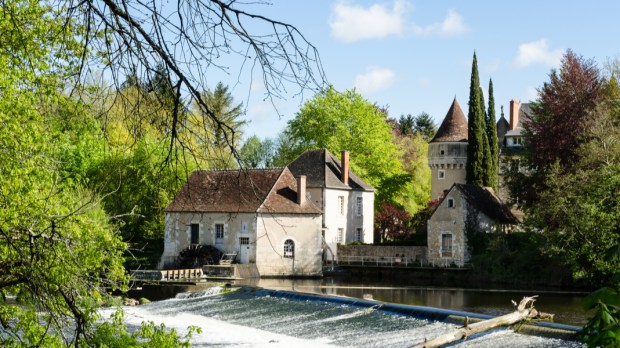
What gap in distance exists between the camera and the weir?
16.6m

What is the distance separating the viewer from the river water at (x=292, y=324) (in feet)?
54.5

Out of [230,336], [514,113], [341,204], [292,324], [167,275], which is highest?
[514,113]

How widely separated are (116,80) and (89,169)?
36.8 meters

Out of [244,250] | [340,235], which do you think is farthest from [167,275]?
[340,235]

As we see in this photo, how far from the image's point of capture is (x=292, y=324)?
64.9 feet

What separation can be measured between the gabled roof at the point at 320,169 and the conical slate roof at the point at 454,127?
10.1 meters

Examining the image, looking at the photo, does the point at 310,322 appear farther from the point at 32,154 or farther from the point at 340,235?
the point at 340,235

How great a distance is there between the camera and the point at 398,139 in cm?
6316

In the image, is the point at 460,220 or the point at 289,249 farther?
the point at 460,220

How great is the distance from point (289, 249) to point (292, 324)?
18165 mm

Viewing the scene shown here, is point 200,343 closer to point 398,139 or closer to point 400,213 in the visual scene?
point 400,213

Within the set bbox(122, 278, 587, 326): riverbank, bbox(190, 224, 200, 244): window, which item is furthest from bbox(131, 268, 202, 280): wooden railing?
bbox(190, 224, 200, 244): window

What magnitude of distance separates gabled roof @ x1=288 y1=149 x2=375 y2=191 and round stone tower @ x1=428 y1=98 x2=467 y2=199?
970 centimetres

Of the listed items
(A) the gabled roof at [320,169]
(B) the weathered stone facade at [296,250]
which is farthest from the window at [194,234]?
(A) the gabled roof at [320,169]
